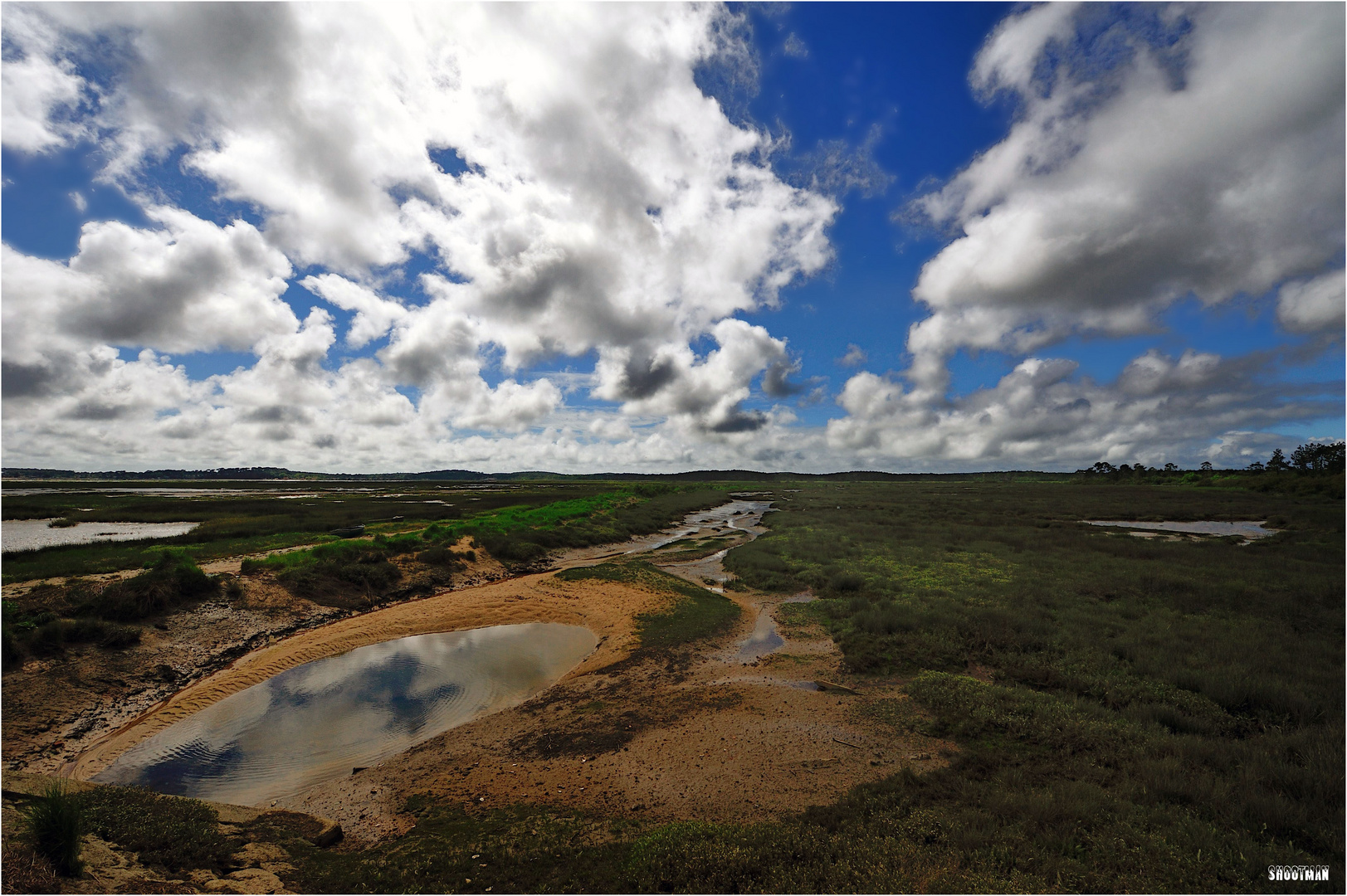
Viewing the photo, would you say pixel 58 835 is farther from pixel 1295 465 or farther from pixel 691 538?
pixel 1295 465

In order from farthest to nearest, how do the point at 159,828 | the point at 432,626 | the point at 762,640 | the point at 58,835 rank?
1. the point at 432,626
2. the point at 762,640
3. the point at 159,828
4. the point at 58,835

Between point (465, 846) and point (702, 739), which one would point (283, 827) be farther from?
point (702, 739)

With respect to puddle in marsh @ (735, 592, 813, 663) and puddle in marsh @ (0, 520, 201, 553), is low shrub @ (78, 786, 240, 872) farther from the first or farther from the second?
puddle in marsh @ (0, 520, 201, 553)

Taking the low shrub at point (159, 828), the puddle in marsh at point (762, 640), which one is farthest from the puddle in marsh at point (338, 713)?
the puddle in marsh at point (762, 640)

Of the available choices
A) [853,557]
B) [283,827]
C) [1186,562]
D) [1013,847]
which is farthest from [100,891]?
[1186,562]

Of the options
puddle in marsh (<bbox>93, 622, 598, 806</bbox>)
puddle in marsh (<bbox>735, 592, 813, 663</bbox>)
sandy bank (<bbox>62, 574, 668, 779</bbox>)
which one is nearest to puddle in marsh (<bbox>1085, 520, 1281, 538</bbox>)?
puddle in marsh (<bbox>735, 592, 813, 663</bbox>)

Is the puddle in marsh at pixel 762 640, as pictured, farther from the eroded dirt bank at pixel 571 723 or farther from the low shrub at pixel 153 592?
the low shrub at pixel 153 592

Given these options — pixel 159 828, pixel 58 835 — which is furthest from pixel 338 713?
pixel 58 835

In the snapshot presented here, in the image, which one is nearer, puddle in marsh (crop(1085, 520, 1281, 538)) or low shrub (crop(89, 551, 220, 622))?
low shrub (crop(89, 551, 220, 622))
